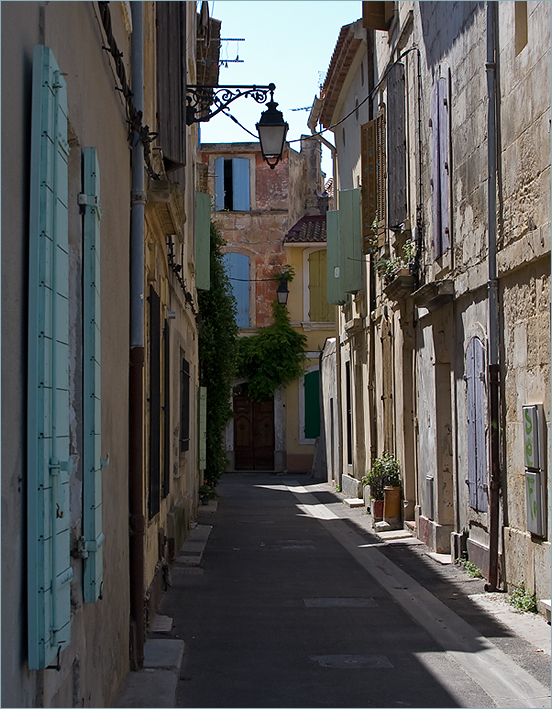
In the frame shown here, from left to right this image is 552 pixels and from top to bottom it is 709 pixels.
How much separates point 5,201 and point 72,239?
4.08 ft

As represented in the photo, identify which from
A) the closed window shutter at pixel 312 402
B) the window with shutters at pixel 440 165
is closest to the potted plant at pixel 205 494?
the window with shutters at pixel 440 165

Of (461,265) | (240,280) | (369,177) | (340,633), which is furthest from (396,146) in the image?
(240,280)

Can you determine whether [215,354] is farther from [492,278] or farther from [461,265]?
[492,278]

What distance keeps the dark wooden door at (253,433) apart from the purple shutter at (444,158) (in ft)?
62.6

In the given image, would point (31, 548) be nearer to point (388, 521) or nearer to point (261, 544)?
point (261, 544)

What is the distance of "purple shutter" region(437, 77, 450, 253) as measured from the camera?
34.6 feet

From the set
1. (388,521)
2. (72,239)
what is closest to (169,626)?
(72,239)

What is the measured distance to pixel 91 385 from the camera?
3.92 metres

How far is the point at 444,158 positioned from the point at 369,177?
491cm

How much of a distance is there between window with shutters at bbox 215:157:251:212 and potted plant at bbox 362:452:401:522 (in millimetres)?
16841

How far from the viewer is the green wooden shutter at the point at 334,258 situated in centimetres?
1864

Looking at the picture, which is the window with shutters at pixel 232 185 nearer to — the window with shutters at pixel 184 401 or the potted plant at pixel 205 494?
the potted plant at pixel 205 494

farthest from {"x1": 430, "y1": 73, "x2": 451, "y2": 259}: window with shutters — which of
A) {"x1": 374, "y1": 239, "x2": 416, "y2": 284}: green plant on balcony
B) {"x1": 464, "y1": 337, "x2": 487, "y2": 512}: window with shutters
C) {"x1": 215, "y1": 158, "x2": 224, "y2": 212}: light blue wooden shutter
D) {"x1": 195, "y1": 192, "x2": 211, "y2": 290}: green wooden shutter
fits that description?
{"x1": 215, "y1": 158, "x2": 224, "y2": 212}: light blue wooden shutter

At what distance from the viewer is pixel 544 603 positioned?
6957 mm
